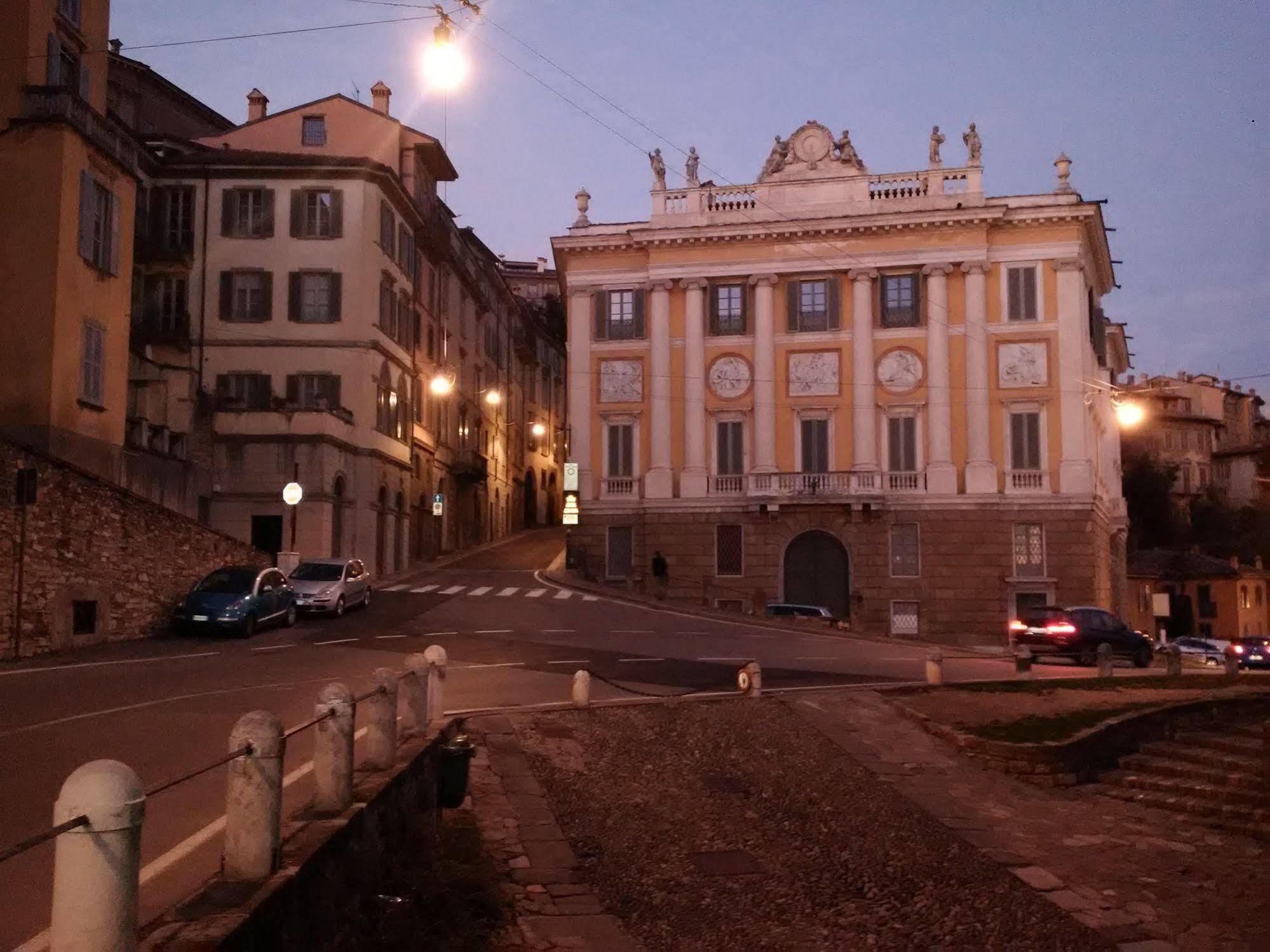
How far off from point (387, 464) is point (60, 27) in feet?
67.4

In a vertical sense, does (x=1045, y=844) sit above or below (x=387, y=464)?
below

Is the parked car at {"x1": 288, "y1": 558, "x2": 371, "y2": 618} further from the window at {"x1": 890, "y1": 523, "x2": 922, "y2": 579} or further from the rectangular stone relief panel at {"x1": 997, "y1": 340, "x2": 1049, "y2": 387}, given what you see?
the rectangular stone relief panel at {"x1": 997, "y1": 340, "x2": 1049, "y2": 387}

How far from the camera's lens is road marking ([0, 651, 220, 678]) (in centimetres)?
1903

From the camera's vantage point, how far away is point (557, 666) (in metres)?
22.3

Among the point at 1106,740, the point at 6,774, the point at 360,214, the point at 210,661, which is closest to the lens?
the point at 6,774

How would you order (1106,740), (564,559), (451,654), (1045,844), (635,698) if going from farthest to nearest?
(564,559), (451,654), (635,698), (1106,740), (1045,844)

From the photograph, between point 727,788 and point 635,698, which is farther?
point 635,698

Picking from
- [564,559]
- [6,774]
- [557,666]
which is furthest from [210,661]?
[564,559]

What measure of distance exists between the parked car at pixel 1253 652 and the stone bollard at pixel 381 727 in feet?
129

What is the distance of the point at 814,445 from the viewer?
158ft

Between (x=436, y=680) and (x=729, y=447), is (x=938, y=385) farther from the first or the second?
(x=436, y=680)

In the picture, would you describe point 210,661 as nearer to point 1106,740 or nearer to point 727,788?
point 727,788

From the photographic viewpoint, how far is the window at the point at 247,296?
147 feet

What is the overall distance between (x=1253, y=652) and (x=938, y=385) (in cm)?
1520
